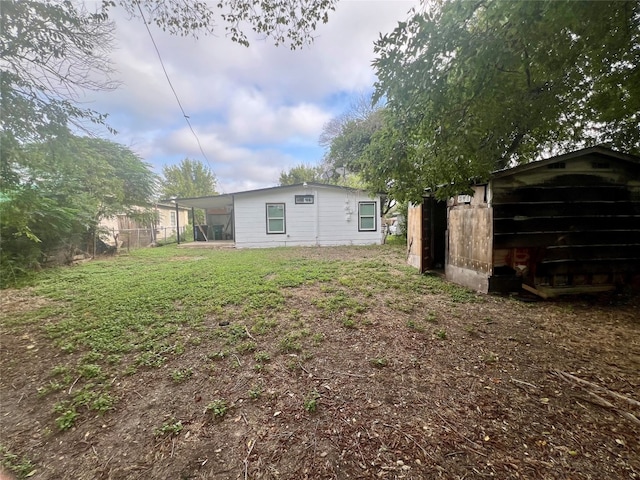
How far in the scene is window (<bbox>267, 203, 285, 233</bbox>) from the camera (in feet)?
39.5

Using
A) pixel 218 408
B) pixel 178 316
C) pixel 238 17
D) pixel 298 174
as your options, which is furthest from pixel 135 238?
pixel 298 174

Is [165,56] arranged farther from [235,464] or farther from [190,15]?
[235,464]

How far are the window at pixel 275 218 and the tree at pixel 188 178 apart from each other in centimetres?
2305

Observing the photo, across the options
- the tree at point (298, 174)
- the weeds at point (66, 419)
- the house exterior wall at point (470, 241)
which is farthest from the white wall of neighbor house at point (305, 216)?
the tree at point (298, 174)

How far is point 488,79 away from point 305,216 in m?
9.66

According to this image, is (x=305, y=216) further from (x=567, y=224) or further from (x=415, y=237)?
(x=567, y=224)

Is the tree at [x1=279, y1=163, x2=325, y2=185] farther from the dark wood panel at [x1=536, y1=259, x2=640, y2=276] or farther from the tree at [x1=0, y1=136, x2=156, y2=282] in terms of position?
the dark wood panel at [x1=536, y1=259, x2=640, y2=276]

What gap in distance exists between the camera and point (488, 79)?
9.34 feet

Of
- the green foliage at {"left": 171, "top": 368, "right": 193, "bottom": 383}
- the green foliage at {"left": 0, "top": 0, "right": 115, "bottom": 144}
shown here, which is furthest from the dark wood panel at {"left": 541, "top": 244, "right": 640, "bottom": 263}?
the green foliage at {"left": 0, "top": 0, "right": 115, "bottom": 144}

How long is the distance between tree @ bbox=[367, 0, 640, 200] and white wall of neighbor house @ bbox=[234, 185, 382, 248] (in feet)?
24.0

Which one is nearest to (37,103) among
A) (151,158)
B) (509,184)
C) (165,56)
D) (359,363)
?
(165,56)

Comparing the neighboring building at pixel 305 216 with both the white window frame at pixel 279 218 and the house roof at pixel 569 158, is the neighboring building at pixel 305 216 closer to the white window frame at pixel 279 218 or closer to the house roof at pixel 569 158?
the white window frame at pixel 279 218

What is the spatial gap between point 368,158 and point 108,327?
14.7 ft

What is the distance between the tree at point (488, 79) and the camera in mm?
2422
